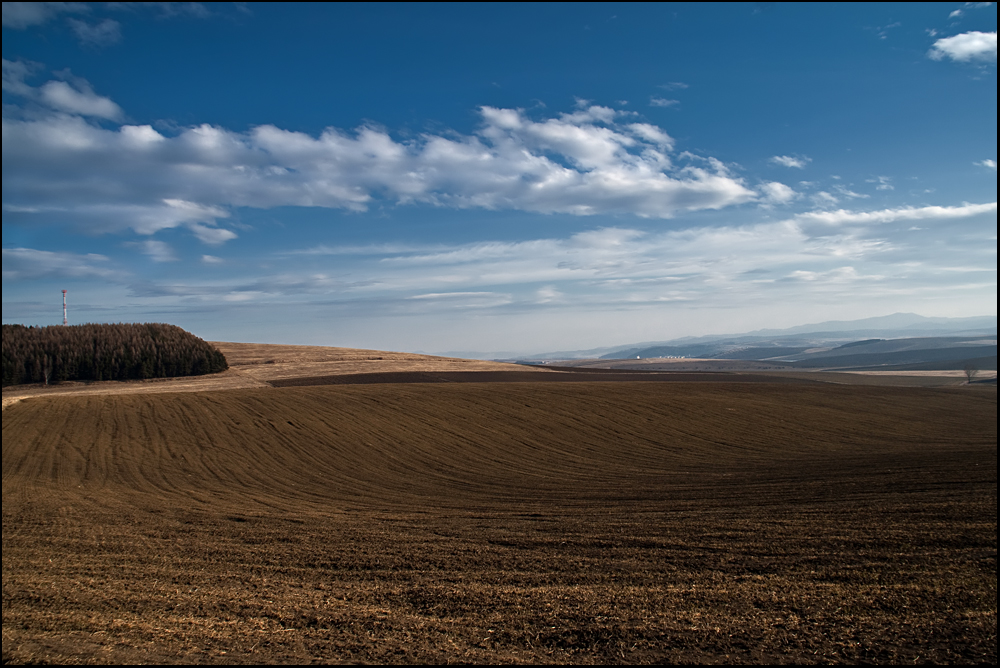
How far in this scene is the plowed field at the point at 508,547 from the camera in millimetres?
Result: 7062

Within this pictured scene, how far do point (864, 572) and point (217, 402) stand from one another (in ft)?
135

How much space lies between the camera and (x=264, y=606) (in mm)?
8602

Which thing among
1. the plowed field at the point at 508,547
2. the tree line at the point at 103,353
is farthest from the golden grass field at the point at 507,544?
the tree line at the point at 103,353

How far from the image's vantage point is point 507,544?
11867 millimetres

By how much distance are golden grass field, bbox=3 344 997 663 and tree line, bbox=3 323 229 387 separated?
22768 mm

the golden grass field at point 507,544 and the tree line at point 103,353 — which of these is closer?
the golden grass field at point 507,544

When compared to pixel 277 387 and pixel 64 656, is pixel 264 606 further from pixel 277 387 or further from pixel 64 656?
pixel 277 387

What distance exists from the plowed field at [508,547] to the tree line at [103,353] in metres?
24.0

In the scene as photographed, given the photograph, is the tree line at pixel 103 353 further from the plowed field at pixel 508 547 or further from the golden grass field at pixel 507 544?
the plowed field at pixel 508 547

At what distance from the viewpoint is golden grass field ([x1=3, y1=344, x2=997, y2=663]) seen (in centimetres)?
706

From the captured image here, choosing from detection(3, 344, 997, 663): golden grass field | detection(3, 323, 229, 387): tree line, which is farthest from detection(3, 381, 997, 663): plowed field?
detection(3, 323, 229, 387): tree line

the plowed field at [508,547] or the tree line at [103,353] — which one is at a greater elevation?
the tree line at [103,353]

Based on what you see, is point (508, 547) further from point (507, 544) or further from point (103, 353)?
point (103, 353)

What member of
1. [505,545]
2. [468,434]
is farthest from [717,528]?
[468,434]
